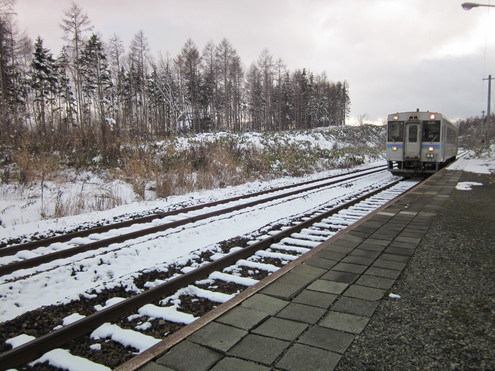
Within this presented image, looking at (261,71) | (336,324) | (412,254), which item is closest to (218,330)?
(336,324)

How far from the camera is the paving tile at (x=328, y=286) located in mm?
3590

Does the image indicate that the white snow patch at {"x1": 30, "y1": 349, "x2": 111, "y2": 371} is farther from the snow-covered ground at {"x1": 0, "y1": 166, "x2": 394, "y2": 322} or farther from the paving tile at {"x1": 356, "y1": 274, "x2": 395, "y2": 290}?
the paving tile at {"x1": 356, "y1": 274, "x2": 395, "y2": 290}

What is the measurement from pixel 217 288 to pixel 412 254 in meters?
2.91

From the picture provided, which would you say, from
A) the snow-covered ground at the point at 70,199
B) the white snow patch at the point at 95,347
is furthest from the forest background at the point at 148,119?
the white snow patch at the point at 95,347

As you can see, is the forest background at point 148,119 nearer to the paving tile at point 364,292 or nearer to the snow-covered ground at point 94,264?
the snow-covered ground at point 94,264

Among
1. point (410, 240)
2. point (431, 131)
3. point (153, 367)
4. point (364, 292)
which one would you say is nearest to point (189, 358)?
point (153, 367)

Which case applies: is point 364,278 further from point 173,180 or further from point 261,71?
point 261,71

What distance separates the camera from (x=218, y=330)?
9.21ft

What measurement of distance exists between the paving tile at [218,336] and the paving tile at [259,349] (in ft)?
0.22

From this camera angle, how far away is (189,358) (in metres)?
2.41

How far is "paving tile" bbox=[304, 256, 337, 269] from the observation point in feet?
14.3

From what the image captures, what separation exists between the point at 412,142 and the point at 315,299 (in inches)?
604

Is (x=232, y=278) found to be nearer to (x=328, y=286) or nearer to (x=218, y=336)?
A: (x=328, y=286)

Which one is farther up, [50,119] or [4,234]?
[50,119]
